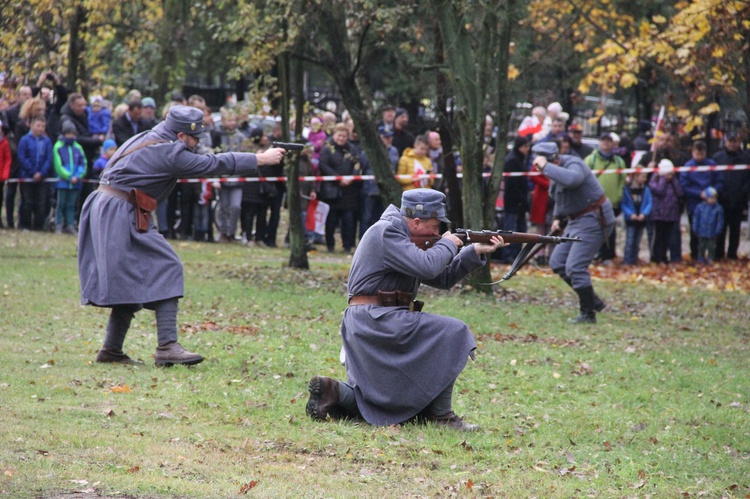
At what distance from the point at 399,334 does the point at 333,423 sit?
2.73ft

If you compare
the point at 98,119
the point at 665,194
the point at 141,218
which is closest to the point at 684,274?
the point at 665,194

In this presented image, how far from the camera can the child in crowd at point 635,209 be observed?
70.7ft

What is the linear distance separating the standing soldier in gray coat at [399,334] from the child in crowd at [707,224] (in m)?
14.1

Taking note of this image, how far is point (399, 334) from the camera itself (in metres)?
8.22

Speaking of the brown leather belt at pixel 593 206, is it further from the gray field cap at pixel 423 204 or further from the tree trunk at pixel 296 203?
the gray field cap at pixel 423 204

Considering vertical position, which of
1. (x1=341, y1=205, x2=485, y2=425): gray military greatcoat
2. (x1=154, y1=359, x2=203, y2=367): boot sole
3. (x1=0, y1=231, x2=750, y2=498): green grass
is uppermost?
(x1=341, y1=205, x2=485, y2=425): gray military greatcoat

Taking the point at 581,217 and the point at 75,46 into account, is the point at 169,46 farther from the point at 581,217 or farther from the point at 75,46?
the point at 581,217

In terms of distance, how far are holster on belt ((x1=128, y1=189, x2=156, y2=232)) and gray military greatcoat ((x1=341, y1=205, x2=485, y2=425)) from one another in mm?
2453

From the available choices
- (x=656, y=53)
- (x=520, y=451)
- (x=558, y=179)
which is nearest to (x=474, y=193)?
(x=558, y=179)

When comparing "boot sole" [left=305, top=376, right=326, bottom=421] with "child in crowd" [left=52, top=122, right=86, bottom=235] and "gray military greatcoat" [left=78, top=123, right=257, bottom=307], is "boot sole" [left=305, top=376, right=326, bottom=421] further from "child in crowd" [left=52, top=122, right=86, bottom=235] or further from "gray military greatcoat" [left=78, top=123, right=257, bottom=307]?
"child in crowd" [left=52, top=122, right=86, bottom=235]

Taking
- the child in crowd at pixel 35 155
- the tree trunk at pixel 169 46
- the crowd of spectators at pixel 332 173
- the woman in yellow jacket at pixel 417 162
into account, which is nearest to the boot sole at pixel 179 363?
the woman in yellow jacket at pixel 417 162

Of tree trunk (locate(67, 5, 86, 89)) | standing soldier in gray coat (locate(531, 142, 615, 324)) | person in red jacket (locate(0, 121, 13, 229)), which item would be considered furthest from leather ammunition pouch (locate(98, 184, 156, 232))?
tree trunk (locate(67, 5, 86, 89))

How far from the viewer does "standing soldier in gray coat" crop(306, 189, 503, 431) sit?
8.23 meters

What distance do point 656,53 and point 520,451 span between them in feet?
50.9
